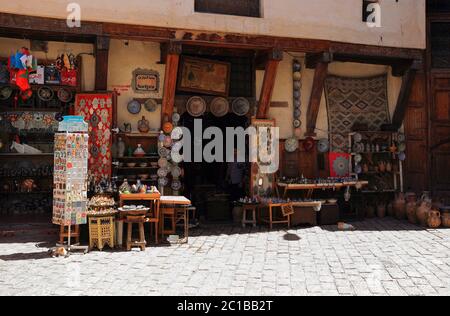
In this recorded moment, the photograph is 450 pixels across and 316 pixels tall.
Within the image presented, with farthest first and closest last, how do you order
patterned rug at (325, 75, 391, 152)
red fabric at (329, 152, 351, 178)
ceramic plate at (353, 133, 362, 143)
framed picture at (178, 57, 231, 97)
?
patterned rug at (325, 75, 391, 152) → red fabric at (329, 152, 351, 178) → ceramic plate at (353, 133, 362, 143) → framed picture at (178, 57, 231, 97)

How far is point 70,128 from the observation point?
22.4ft

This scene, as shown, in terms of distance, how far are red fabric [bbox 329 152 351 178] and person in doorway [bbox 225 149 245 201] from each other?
2.21m

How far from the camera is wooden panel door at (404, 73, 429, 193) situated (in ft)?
35.7

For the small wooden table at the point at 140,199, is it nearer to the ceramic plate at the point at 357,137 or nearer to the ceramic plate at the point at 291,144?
the ceramic plate at the point at 291,144

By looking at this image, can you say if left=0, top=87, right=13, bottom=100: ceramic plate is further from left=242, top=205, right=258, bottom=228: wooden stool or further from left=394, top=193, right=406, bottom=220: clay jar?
left=394, top=193, right=406, bottom=220: clay jar

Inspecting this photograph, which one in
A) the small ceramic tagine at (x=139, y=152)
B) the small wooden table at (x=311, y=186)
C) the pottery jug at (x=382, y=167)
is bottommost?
the small wooden table at (x=311, y=186)

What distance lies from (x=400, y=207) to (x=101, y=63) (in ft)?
25.0

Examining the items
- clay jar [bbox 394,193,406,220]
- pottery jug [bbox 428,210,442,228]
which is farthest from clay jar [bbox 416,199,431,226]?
clay jar [bbox 394,193,406,220]

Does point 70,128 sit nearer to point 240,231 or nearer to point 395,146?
point 240,231

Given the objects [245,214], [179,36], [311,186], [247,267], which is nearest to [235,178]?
[245,214]

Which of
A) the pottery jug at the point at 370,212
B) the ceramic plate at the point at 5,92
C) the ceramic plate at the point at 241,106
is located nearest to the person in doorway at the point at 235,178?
the ceramic plate at the point at 241,106

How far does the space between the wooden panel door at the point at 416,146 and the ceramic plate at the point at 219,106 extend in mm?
4783

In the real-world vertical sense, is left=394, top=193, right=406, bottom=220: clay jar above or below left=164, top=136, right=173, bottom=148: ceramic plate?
below

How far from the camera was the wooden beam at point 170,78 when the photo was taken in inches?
337
